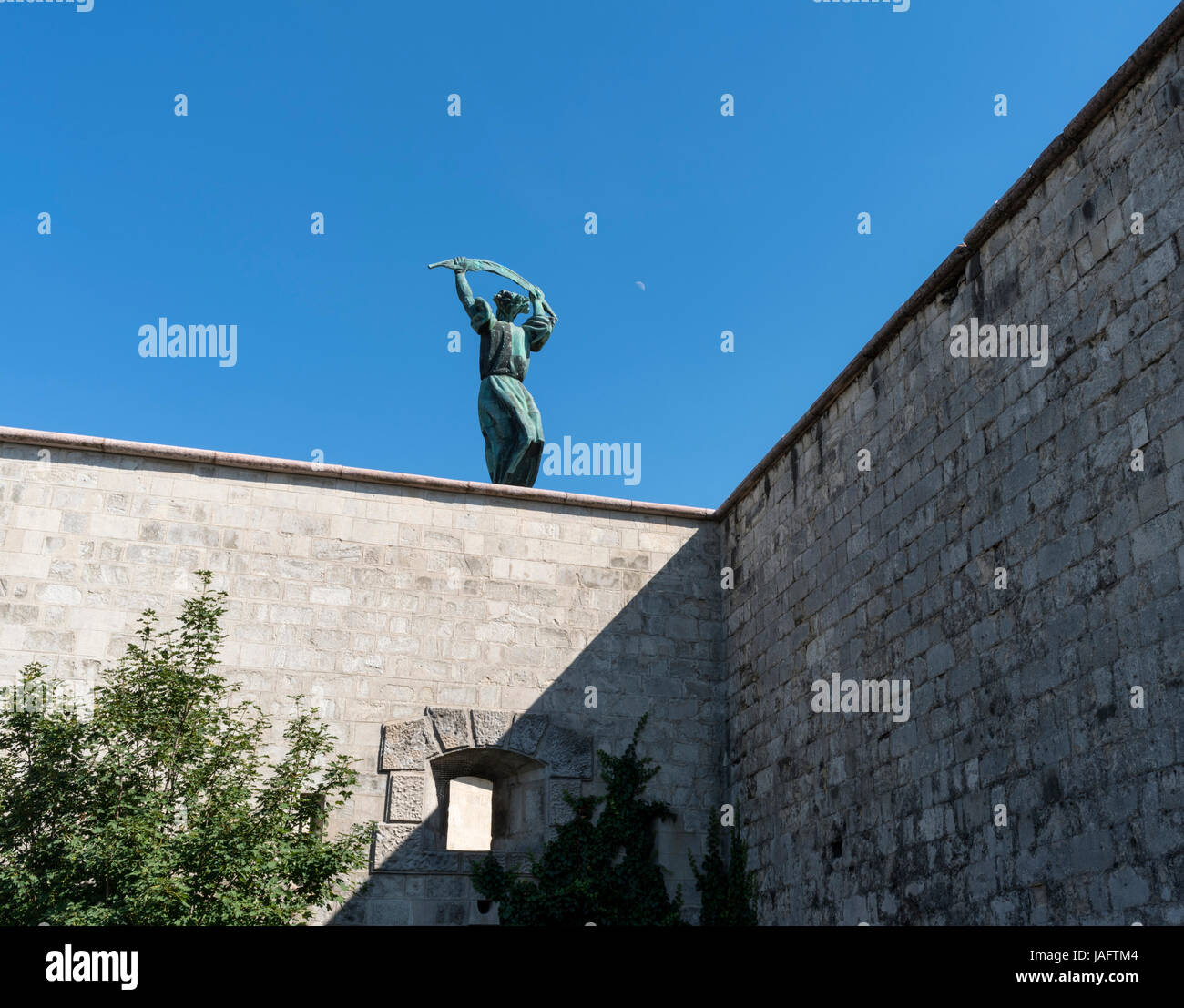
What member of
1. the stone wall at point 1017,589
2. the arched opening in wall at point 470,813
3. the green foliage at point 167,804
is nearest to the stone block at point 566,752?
the green foliage at point 167,804

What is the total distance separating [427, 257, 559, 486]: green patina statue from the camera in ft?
38.5

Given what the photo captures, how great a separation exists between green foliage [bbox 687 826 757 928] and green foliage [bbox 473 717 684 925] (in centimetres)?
25

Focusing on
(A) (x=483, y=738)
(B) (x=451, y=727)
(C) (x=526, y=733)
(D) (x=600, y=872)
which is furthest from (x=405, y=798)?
(D) (x=600, y=872)

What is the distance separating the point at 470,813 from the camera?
12.2 meters

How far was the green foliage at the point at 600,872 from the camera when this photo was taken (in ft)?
28.5

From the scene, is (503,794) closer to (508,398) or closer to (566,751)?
(566,751)

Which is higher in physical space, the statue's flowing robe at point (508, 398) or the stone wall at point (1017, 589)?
the statue's flowing robe at point (508, 398)

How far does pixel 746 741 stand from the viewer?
365 inches

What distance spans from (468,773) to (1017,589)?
Result: 201 inches

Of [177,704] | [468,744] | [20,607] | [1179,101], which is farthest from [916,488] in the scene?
[20,607]

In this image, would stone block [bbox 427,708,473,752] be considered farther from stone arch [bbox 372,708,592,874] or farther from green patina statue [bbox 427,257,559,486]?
green patina statue [bbox 427,257,559,486]

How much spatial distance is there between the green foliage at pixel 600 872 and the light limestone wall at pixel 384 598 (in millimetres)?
Result: 219

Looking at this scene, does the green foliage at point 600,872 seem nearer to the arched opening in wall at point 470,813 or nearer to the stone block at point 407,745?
the stone block at point 407,745

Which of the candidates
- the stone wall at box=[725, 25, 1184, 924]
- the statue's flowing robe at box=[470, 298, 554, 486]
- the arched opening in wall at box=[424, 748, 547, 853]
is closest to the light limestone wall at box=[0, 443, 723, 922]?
the arched opening in wall at box=[424, 748, 547, 853]
